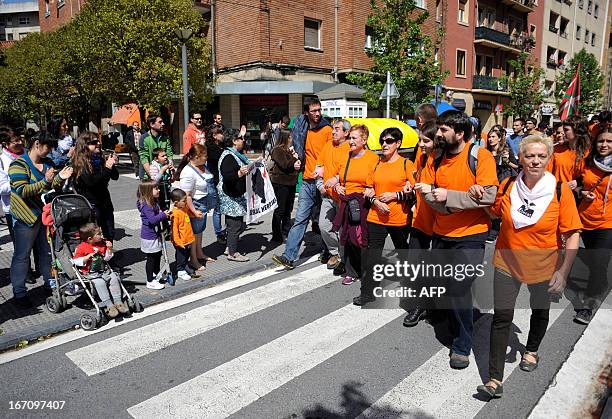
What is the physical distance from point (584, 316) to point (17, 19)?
69533 mm

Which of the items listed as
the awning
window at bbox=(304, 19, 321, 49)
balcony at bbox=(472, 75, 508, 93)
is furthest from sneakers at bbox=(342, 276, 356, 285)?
balcony at bbox=(472, 75, 508, 93)

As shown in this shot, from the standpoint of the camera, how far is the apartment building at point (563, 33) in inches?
1564

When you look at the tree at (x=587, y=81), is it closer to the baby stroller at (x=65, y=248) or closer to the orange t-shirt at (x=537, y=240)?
the orange t-shirt at (x=537, y=240)

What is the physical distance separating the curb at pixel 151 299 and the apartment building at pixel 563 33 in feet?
116

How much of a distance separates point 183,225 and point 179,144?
21.5m

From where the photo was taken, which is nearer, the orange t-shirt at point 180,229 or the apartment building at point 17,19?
the orange t-shirt at point 180,229

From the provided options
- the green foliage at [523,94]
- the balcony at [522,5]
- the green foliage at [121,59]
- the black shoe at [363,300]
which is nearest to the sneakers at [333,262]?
the black shoe at [363,300]

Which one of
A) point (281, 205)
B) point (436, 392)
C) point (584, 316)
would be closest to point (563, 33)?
point (281, 205)

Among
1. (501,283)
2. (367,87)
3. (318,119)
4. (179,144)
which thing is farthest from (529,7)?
(501,283)

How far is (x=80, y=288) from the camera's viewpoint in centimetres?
489

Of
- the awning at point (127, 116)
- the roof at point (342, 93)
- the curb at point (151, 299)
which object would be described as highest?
the roof at point (342, 93)

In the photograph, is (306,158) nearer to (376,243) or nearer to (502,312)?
(376,243)

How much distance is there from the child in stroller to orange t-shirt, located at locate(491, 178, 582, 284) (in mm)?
3613

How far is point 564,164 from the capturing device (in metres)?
5.65
